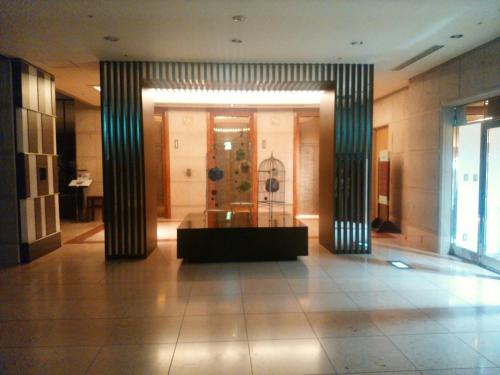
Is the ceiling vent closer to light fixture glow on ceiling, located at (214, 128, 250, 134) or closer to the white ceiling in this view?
A: the white ceiling

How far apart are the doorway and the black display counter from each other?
277 centimetres

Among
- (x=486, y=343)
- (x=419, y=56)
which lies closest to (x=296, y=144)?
(x=419, y=56)

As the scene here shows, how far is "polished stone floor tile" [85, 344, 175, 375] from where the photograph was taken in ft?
9.19

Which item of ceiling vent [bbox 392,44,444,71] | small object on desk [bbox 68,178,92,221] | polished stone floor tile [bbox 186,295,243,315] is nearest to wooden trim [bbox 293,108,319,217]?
ceiling vent [bbox 392,44,444,71]

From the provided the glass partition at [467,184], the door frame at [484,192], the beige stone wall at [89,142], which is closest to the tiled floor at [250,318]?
the door frame at [484,192]

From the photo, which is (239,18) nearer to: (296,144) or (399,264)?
(399,264)

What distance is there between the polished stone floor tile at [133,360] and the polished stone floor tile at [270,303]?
1.11 meters

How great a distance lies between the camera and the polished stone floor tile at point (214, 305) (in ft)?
12.9

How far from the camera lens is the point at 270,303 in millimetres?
4168

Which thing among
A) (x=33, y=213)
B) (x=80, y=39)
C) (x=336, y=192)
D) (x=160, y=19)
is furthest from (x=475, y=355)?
(x=33, y=213)

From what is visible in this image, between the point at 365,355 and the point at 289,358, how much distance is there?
0.64 metres

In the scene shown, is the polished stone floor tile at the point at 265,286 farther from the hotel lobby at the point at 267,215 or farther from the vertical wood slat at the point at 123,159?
the vertical wood slat at the point at 123,159

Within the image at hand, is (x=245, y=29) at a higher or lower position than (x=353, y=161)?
higher

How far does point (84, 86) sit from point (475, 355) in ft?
26.7
